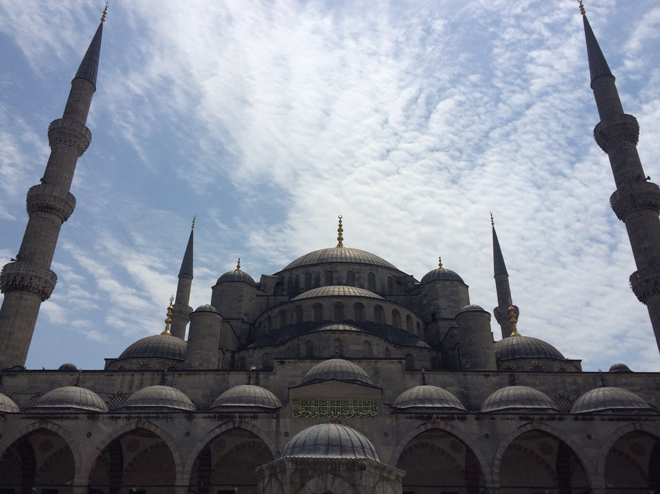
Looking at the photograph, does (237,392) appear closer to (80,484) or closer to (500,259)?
(80,484)

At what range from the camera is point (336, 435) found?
312 inches

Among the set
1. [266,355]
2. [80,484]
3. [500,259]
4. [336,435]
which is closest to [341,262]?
[266,355]

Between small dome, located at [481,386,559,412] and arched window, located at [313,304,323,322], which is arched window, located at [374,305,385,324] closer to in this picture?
arched window, located at [313,304,323,322]

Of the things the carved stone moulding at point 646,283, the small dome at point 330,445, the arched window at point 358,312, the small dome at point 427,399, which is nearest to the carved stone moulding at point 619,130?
the carved stone moulding at point 646,283

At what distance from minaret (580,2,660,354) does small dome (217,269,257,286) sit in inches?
650

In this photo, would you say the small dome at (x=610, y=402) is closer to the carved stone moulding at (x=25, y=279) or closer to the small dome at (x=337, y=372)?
the small dome at (x=337, y=372)

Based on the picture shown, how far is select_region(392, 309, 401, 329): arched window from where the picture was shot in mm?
23484

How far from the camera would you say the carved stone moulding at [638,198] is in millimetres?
21953

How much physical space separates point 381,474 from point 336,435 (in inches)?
31.9

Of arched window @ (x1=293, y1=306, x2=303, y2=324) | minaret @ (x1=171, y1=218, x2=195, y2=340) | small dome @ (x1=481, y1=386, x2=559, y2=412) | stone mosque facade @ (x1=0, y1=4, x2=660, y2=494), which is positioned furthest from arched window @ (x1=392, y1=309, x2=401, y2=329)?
minaret @ (x1=171, y1=218, x2=195, y2=340)

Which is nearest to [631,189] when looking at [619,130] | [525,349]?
[619,130]

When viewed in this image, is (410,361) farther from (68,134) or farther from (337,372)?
(68,134)

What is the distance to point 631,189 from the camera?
22203 millimetres

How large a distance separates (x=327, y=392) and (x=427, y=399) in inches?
118
